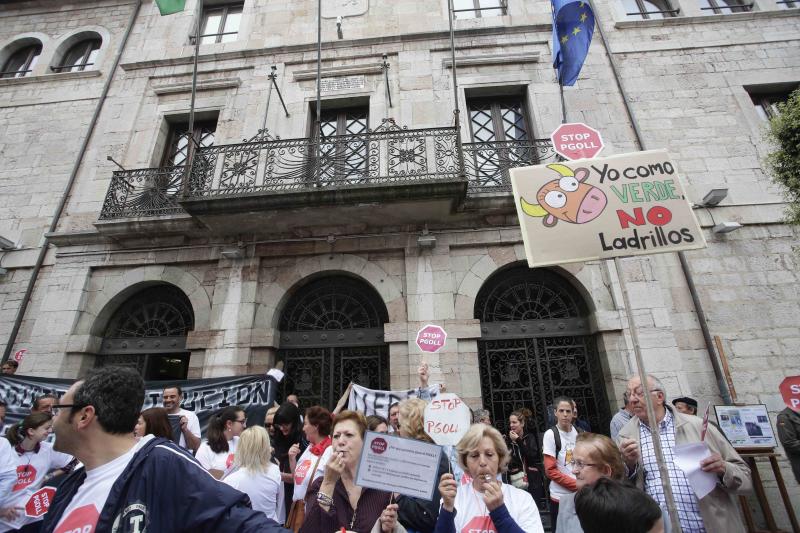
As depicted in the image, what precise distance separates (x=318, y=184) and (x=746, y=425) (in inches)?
324

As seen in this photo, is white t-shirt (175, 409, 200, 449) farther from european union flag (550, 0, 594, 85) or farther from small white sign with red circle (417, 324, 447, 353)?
european union flag (550, 0, 594, 85)

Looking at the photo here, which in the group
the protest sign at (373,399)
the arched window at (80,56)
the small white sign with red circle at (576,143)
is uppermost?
the arched window at (80,56)

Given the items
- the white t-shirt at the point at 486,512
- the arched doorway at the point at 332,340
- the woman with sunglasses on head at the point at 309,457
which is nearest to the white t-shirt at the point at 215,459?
the woman with sunglasses on head at the point at 309,457

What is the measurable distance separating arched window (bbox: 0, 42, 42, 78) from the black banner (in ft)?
33.9

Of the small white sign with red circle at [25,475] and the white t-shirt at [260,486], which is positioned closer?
the white t-shirt at [260,486]

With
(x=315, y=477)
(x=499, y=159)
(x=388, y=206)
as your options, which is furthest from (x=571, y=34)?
(x=315, y=477)

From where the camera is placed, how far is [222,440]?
438cm

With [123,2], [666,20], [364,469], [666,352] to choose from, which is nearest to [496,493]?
[364,469]

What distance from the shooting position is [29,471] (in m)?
3.90

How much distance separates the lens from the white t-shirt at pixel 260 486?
3162 mm

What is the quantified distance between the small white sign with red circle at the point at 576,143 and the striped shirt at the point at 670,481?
136 inches

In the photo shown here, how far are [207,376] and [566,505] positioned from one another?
6985 mm

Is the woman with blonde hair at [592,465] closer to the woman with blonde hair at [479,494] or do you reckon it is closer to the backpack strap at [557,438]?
the woman with blonde hair at [479,494]

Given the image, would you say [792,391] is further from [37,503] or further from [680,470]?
[37,503]
